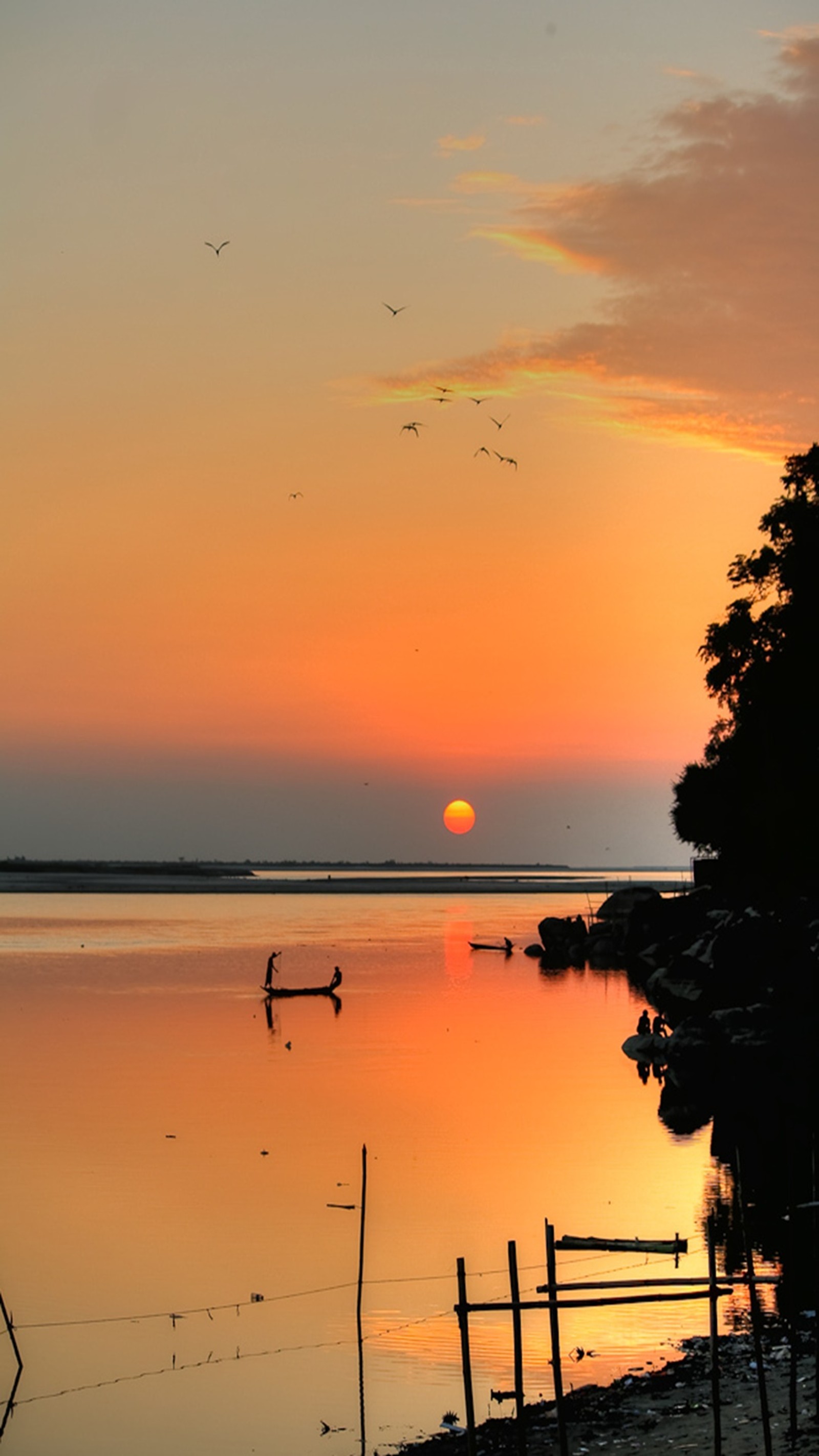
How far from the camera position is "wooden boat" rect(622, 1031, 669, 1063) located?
184ft

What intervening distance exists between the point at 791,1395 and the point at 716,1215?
45.7 feet

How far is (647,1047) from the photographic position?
186ft

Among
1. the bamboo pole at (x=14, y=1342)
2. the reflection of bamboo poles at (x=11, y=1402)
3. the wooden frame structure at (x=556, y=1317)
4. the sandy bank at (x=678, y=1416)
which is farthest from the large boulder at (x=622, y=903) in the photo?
the wooden frame structure at (x=556, y=1317)

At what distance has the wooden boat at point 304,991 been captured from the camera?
7681 cm

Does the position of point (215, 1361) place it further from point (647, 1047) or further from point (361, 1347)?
point (647, 1047)

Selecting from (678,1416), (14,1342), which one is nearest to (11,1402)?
(14,1342)

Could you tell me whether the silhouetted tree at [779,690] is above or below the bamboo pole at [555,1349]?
above

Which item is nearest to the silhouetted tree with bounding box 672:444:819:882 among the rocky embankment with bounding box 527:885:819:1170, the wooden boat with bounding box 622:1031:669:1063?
the rocky embankment with bounding box 527:885:819:1170

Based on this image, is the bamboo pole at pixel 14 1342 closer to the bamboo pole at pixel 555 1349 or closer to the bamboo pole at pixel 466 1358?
the bamboo pole at pixel 466 1358

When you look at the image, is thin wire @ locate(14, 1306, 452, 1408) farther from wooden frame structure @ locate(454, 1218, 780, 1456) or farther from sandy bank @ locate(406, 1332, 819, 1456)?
wooden frame structure @ locate(454, 1218, 780, 1456)

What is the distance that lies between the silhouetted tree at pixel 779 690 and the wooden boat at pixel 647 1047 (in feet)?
57.1

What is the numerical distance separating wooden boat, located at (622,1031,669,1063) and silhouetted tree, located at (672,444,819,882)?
17.4 m

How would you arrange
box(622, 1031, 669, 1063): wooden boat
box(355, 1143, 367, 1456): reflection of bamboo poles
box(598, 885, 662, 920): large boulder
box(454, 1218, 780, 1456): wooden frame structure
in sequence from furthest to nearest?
box(598, 885, 662, 920): large boulder < box(622, 1031, 669, 1063): wooden boat < box(355, 1143, 367, 1456): reflection of bamboo poles < box(454, 1218, 780, 1456): wooden frame structure

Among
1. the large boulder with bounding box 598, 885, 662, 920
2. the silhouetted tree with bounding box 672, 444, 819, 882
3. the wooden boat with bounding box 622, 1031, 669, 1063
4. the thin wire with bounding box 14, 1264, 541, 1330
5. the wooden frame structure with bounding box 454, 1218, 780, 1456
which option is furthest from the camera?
the large boulder with bounding box 598, 885, 662, 920
